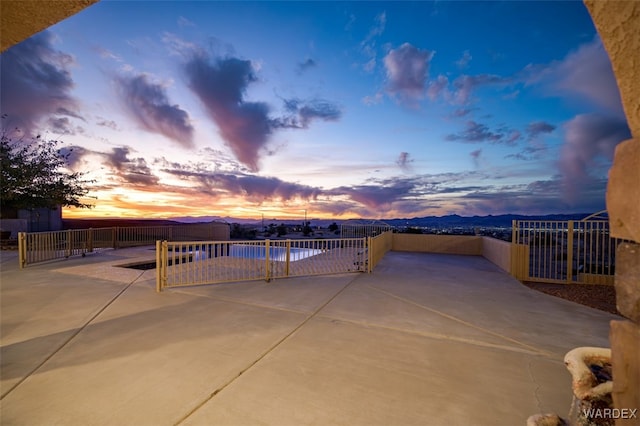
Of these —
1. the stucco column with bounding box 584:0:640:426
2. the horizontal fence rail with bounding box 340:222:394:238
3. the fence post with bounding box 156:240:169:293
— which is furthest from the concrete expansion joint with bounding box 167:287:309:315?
the horizontal fence rail with bounding box 340:222:394:238

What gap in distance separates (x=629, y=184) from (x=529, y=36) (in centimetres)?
1005

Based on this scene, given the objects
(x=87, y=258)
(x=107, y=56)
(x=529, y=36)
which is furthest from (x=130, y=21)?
(x=529, y=36)

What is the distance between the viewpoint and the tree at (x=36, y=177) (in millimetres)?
11414

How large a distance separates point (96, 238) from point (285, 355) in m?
12.8

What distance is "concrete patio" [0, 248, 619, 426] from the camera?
212cm

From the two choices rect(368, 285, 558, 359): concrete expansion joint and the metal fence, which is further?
the metal fence

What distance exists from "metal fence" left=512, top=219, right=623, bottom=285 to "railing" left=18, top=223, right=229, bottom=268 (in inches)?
585

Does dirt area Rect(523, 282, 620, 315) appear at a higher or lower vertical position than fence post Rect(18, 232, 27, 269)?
lower

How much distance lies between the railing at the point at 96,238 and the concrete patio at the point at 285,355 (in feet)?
12.9

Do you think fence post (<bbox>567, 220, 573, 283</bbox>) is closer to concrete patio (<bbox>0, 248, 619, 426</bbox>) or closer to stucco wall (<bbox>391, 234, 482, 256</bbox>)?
concrete patio (<bbox>0, 248, 619, 426</bbox>)

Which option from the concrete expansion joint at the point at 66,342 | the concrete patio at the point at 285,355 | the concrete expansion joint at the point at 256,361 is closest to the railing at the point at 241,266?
the concrete patio at the point at 285,355

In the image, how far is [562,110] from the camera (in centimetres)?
1039

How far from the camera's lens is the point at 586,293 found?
5.90 m

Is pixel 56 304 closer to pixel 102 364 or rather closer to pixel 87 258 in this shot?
pixel 102 364
